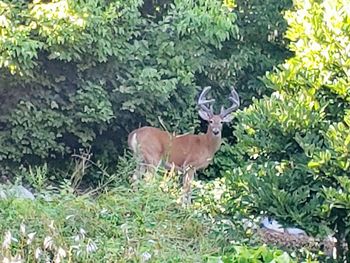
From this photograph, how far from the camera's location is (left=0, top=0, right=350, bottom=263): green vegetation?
4.58 metres

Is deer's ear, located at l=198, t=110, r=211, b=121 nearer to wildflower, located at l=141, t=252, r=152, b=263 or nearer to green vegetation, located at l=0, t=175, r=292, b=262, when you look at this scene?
green vegetation, located at l=0, t=175, r=292, b=262

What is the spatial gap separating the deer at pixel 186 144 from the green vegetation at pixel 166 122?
0.80ft

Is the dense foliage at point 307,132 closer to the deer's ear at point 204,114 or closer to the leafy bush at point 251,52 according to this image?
the deer's ear at point 204,114

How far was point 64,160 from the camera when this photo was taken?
30.6 feet

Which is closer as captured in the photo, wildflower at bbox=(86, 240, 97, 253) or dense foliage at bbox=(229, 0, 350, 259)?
dense foliage at bbox=(229, 0, 350, 259)

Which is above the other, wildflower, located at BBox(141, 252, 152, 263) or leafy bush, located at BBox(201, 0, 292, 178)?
wildflower, located at BBox(141, 252, 152, 263)

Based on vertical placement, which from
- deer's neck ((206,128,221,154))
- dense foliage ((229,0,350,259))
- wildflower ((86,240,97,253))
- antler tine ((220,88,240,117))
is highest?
dense foliage ((229,0,350,259))

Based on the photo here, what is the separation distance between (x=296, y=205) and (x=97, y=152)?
515 centimetres

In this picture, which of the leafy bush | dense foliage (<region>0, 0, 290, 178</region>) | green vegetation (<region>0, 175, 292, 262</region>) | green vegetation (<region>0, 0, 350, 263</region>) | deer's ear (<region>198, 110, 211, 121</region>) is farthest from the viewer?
the leafy bush

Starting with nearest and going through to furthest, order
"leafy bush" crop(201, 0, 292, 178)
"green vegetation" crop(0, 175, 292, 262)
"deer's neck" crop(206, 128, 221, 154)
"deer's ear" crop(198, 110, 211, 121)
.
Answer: "green vegetation" crop(0, 175, 292, 262) → "deer's ear" crop(198, 110, 211, 121) → "deer's neck" crop(206, 128, 221, 154) → "leafy bush" crop(201, 0, 292, 178)

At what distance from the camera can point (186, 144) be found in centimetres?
933

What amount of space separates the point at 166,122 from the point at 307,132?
5.09m

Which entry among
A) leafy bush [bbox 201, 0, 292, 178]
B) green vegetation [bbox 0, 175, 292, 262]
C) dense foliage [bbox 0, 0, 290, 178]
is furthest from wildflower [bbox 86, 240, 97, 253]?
leafy bush [bbox 201, 0, 292, 178]

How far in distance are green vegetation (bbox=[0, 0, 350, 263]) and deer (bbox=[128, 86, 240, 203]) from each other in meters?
0.24
